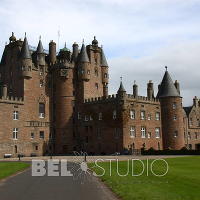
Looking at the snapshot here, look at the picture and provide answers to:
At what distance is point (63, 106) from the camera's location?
74562mm

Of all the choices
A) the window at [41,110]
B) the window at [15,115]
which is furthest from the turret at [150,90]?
the window at [15,115]

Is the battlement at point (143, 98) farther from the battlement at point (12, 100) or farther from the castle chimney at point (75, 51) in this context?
the battlement at point (12, 100)

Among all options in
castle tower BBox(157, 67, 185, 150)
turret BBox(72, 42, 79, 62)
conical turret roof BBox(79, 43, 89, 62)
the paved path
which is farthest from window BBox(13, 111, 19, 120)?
the paved path

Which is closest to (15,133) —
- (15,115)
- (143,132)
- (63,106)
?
(15,115)

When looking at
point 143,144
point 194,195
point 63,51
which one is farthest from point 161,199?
point 63,51

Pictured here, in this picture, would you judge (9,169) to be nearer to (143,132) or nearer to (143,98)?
(143,132)

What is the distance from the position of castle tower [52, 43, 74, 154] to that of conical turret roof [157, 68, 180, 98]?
19.0m

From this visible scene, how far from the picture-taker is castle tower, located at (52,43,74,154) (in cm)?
7412

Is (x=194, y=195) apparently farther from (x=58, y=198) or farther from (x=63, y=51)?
(x=63, y=51)

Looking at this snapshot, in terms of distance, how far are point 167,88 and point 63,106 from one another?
72.7 feet

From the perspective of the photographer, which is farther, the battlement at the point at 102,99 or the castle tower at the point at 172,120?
the castle tower at the point at 172,120

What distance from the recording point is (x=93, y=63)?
260 ft

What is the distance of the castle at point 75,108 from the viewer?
68.0 m

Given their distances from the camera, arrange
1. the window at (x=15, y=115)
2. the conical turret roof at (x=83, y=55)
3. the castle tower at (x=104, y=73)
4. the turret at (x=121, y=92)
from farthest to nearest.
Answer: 1. the castle tower at (x=104, y=73)
2. the conical turret roof at (x=83, y=55)
3. the turret at (x=121, y=92)
4. the window at (x=15, y=115)
